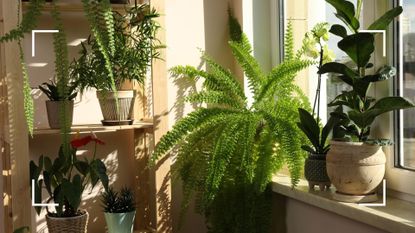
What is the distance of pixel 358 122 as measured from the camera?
1797 millimetres

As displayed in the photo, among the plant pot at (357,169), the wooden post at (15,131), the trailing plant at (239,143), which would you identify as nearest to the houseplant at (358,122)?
the plant pot at (357,169)

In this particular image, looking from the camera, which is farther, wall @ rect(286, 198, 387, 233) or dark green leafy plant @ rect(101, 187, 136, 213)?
dark green leafy plant @ rect(101, 187, 136, 213)

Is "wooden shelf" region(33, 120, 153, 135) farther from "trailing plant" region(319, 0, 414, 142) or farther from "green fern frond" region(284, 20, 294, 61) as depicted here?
"trailing plant" region(319, 0, 414, 142)

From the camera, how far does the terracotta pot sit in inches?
69.7

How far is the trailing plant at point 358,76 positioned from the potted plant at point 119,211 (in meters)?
0.85

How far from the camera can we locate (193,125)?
2201 millimetres

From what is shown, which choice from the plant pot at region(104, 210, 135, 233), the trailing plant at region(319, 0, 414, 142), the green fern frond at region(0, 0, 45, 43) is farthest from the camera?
the plant pot at region(104, 210, 135, 233)

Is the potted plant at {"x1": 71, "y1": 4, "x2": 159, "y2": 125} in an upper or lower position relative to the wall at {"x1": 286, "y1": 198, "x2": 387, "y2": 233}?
upper

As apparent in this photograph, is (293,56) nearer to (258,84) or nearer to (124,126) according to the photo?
(258,84)

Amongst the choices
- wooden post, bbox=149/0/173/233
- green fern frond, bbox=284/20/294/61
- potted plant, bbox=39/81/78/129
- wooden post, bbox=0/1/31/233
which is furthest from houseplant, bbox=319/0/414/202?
wooden post, bbox=0/1/31/233

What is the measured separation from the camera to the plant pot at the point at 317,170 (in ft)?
6.48

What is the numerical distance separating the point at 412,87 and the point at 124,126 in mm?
1054

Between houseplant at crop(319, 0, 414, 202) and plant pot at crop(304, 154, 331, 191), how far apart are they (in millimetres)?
104

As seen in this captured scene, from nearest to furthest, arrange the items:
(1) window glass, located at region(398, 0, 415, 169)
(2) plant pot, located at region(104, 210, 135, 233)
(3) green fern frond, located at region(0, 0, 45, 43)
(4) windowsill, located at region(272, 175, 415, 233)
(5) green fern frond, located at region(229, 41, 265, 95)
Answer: (3) green fern frond, located at region(0, 0, 45, 43) → (4) windowsill, located at region(272, 175, 415, 233) → (1) window glass, located at region(398, 0, 415, 169) → (2) plant pot, located at region(104, 210, 135, 233) → (5) green fern frond, located at region(229, 41, 265, 95)
